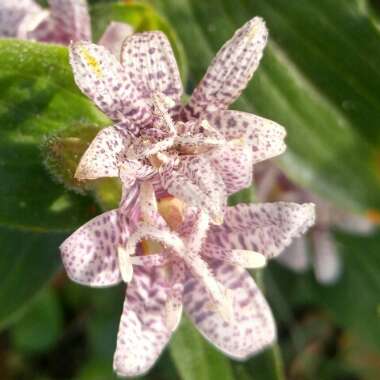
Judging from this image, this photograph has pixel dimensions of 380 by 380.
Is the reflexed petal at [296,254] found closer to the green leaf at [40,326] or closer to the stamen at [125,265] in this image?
the green leaf at [40,326]

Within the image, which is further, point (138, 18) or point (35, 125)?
point (138, 18)

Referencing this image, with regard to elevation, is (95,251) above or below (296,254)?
above

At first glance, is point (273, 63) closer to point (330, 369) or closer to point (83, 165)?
point (83, 165)

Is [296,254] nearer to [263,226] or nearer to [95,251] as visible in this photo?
[263,226]

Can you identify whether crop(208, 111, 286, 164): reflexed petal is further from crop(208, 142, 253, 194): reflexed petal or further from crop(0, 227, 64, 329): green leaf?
crop(0, 227, 64, 329): green leaf

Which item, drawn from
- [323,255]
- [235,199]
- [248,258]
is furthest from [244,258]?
[323,255]

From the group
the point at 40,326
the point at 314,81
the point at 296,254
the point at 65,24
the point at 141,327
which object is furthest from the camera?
the point at 40,326
